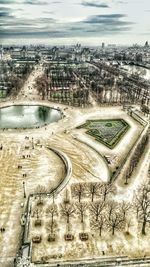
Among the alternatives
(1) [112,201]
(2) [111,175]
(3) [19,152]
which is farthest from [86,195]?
(3) [19,152]

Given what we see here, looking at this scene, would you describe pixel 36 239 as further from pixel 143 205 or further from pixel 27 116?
pixel 27 116

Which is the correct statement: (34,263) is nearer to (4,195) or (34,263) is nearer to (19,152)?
(4,195)

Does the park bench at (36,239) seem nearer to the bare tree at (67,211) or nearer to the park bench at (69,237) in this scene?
the park bench at (69,237)

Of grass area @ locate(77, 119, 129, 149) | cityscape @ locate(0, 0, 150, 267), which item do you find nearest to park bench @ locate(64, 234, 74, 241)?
cityscape @ locate(0, 0, 150, 267)

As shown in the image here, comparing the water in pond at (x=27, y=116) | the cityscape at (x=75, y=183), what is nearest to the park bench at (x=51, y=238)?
the cityscape at (x=75, y=183)

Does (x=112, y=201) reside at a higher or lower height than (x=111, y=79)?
lower
